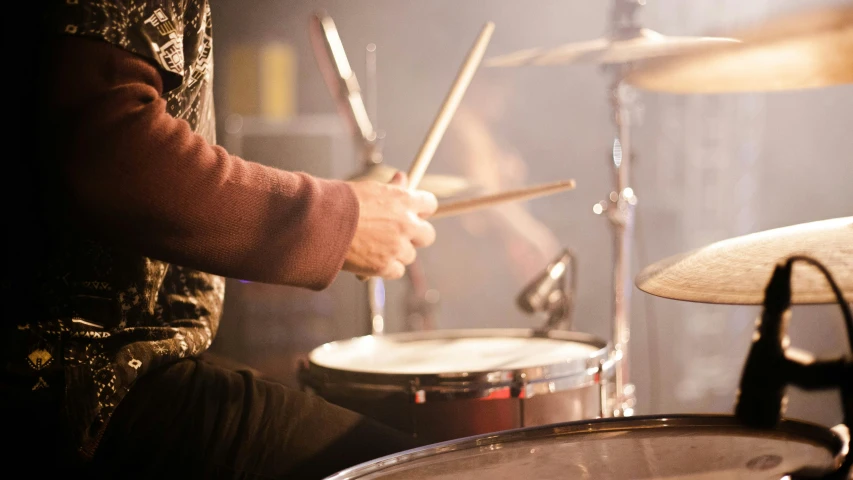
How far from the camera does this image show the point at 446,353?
5.61 feet

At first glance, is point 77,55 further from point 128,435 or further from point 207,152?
point 128,435

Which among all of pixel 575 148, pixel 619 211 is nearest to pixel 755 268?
pixel 619 211

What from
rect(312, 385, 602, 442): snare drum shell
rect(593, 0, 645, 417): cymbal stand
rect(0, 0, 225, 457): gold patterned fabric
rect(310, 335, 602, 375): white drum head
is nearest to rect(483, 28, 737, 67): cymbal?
rect(593, 0, 645, 417): cymbal stand

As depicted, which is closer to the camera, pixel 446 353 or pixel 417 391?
pixel 417 391

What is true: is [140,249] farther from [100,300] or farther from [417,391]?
[417,391]

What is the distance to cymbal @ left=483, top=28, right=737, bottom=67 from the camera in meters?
1.85

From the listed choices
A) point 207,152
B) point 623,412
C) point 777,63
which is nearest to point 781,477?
point 207,152

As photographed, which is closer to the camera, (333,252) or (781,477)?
(781,477)

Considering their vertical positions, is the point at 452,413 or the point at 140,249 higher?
the point at 140,249

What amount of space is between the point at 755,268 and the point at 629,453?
259 mm

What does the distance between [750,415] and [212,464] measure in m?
0.66

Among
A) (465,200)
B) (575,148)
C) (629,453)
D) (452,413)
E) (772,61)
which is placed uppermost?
(772,61)

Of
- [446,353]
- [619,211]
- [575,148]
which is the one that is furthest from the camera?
[575,148]

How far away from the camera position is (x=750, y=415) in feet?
2.29
